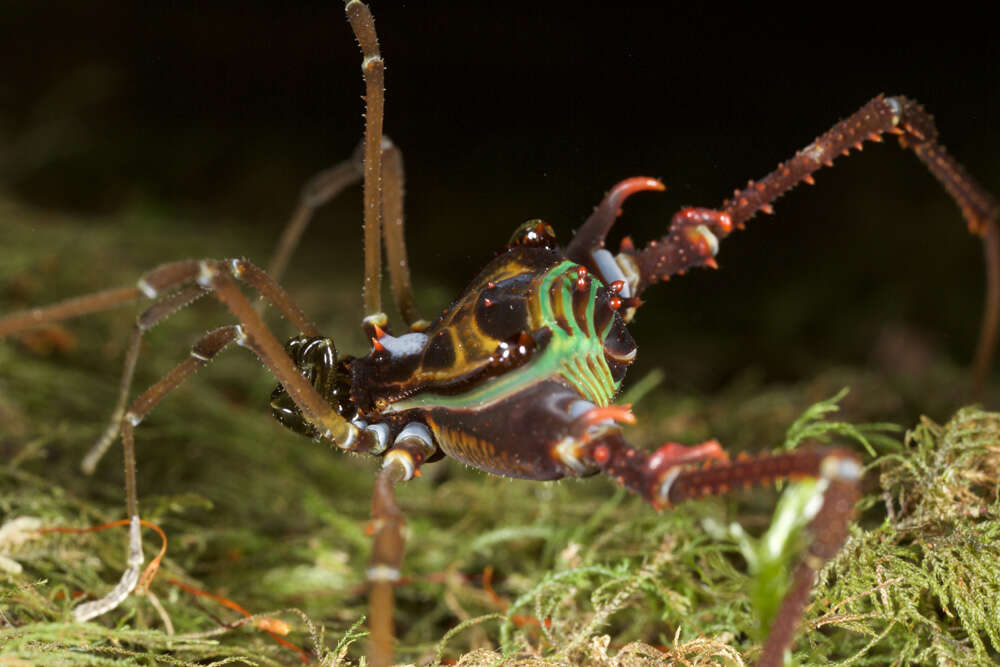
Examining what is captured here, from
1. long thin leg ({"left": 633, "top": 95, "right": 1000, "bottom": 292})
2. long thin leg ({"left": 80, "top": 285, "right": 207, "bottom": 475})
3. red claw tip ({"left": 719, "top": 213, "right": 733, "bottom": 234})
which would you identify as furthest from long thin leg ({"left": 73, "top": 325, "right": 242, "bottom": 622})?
red claw tip ({"left": 719, "top": 213, "right": 733, "bottom": 234})

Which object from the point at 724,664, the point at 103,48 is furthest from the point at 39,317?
the point at 103,48

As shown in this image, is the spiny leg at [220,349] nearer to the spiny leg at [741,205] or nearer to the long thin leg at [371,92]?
the long thin leg at [371,92]

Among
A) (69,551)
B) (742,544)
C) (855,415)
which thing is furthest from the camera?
(855,415)

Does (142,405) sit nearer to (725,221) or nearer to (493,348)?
(493,348)

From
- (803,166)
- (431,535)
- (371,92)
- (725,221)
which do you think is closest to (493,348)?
(725,221)

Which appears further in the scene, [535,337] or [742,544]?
[742,544]

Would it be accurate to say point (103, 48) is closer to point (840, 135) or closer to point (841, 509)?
point (840, 135)

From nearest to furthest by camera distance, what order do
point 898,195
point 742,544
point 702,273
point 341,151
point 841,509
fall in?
1. point 841,509
2. point 742,544
3. point 702,273
4. point 898,195
5. point 341,151
